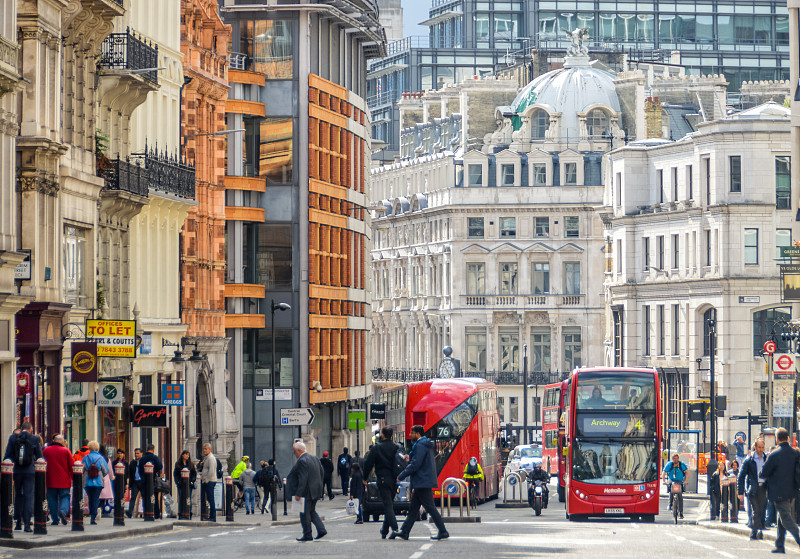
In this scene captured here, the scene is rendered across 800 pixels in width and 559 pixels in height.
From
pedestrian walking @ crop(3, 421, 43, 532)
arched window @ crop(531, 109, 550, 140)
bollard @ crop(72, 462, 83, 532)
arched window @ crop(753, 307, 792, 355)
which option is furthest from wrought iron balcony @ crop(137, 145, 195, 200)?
arched window @ crop(531, 109, 550, 140)

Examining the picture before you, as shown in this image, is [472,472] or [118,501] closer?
[118,501]

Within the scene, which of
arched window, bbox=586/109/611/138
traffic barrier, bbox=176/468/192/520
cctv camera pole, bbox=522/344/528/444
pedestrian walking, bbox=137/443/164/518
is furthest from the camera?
arched window, bbox=586/109/611/138

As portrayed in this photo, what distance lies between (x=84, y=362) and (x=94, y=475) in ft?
22.0

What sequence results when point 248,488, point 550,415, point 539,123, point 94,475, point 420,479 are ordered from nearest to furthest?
point 420,479, point 94,475, point 248,488, point 550,415, point 539,123

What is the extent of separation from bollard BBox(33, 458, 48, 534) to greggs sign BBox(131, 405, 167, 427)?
14.6 meters

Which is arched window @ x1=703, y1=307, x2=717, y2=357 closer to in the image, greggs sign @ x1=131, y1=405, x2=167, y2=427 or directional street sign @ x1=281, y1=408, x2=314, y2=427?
directional street sign @ x1=281, y1=408, x2=314, y2=427

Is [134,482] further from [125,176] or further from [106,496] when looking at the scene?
[125,176]

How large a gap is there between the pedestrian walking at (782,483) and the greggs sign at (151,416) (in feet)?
63.0

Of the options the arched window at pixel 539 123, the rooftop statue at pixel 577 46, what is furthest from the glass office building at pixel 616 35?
the arched window at pixel 539 123

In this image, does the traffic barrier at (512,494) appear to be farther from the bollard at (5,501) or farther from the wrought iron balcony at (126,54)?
the bollard at (5,501)

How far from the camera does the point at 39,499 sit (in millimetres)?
31781

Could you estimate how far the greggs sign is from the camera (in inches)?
1860

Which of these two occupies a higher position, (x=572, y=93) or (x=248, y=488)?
(x=572, y=93)

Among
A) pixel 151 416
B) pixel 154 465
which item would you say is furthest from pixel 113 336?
pixel 154 465
